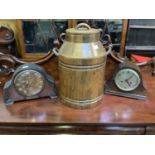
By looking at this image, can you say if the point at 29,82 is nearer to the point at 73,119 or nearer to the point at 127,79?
the point at 73,119

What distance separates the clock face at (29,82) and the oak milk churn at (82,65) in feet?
0.33

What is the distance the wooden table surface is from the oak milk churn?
0.19 feet

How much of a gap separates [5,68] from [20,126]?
286 mm

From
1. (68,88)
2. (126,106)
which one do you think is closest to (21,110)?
(68,88)

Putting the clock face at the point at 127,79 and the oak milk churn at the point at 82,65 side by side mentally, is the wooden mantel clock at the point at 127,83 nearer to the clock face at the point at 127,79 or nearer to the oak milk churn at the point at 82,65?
the clock face at the point at 127,79

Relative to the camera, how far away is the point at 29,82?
751 mm

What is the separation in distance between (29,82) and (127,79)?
42cm

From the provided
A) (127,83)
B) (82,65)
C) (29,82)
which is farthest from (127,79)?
(29,82)

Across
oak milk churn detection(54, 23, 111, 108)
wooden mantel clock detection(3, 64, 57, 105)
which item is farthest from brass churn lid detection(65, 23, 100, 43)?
wooden mantel clock detection(3, 64, 57, 105)

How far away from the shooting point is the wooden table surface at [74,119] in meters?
0.68

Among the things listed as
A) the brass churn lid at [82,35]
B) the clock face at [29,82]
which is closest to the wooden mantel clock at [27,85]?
the clock face at [29,82]

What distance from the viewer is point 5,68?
0.82 meters

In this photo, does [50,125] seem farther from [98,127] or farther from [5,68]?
[5,68]
